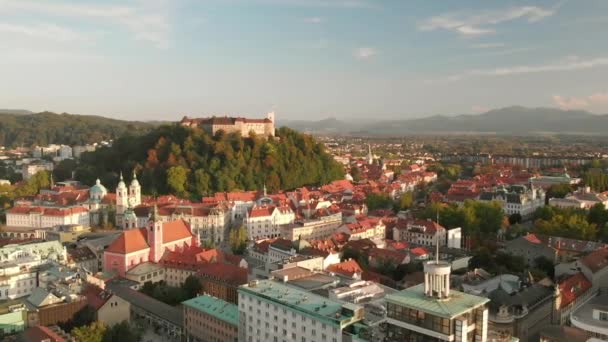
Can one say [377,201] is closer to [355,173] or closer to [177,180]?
[177,180]

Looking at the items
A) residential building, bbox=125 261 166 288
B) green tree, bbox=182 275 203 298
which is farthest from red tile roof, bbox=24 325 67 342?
residential building, bbox=125 261 166 288

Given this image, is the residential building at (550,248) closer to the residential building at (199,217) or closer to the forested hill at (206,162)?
the residential building at (199,217)

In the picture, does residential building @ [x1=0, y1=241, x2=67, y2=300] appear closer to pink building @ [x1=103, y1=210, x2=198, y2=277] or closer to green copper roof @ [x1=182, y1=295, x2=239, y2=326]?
pink building @ [x1=103, y1=210, x2=198, y2=277]

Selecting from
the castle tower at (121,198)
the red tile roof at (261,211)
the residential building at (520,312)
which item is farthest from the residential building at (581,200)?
the castle tower at (121,198)

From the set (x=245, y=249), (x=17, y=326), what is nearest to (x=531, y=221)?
(x=245, y=249)

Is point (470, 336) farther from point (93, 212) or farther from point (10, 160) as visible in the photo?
point (10, 160)
